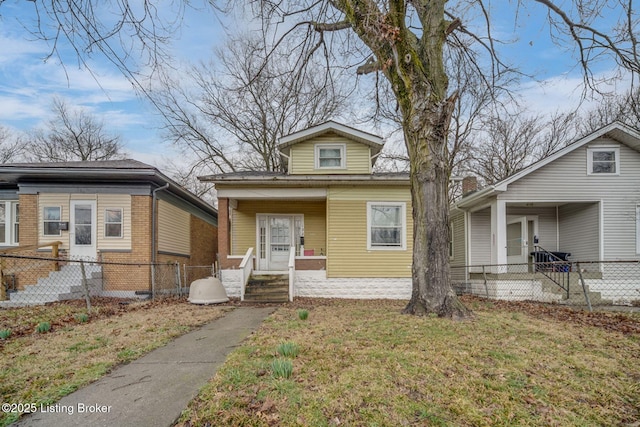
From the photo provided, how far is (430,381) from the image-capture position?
3172 mm

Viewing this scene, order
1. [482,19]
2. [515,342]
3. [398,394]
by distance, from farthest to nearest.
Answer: [482,19]
[515,342]
[398,394]

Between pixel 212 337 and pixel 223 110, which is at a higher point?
pixel 223 110

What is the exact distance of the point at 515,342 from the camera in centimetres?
446

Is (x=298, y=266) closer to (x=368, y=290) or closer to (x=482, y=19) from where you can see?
(x=368, y=290)

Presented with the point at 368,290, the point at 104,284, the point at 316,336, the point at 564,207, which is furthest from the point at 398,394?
the point at 564,207

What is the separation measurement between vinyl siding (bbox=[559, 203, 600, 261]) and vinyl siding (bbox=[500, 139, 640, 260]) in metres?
0.17

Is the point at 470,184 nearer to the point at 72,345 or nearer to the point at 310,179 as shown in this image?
the point at 310,179

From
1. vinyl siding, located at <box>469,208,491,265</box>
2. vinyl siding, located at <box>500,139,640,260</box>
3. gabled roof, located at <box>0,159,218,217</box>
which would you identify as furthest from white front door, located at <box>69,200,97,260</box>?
vinyl siding, located at <box>469,208,491,265</box>

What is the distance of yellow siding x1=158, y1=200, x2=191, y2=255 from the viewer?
12289 mm

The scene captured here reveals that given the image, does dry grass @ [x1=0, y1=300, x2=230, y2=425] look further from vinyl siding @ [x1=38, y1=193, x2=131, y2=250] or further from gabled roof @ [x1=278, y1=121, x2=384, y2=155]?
gabled roof @ [x1=278, y1=121, x2=384, y2=155]

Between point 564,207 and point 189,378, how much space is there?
1515 cm

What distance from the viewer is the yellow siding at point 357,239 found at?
11.6 metres

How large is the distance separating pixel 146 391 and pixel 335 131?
1118cm

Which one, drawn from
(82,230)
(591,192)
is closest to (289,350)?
(82,230)
